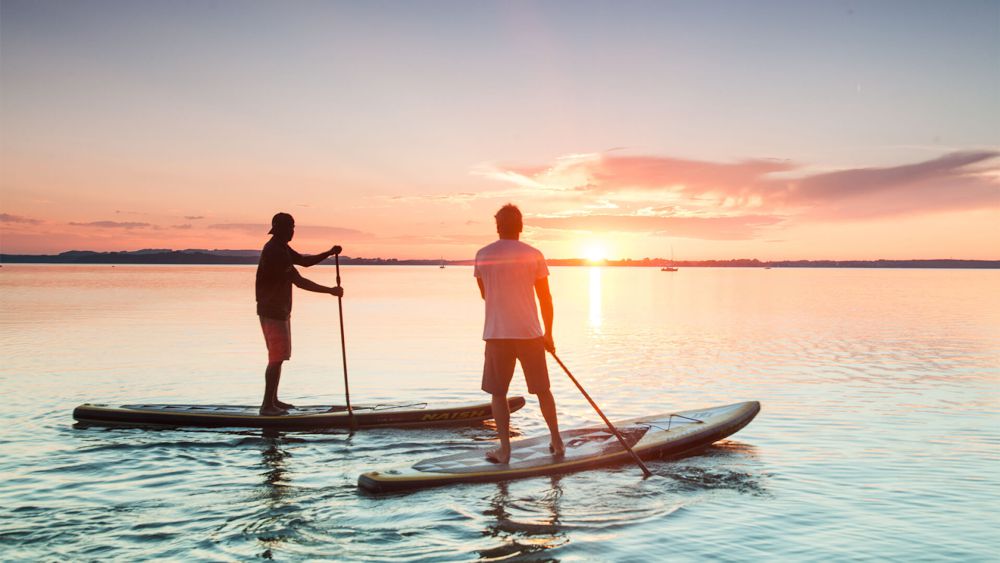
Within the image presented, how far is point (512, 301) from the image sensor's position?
25.0 feet

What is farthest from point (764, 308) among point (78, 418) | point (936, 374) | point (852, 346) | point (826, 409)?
point (78, 418)

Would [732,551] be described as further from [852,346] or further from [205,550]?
[852,346]

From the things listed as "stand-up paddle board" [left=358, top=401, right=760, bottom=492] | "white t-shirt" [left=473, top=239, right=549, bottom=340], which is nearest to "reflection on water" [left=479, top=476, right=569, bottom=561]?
"stand-up paddle board" [left=358, top=401, right=760, bottom=492]

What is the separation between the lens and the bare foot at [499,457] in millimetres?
8203

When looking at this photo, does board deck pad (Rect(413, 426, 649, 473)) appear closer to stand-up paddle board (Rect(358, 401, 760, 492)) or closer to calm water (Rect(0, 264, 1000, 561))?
stand-up paddle board (Rect(358, 401, 760, 492))

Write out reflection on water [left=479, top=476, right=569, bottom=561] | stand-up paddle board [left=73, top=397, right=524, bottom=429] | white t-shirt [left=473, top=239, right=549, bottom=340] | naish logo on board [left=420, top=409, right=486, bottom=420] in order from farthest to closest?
naish logo on board [left=420, top=409, right=486, bottom=420] → stand-up paddle board [left=73, top=397, right=524, bottom=429] → white t-shirt [left=473, top=239, right=549, bottom=340] → reflection on water [left=479, top=476, right=569, bottom=561]

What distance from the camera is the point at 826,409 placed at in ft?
45.1

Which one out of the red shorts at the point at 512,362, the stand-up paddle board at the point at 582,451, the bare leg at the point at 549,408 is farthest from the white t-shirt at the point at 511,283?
the stand-up paddle board at the point at 582,451

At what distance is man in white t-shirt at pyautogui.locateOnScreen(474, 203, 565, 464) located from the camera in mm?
7605

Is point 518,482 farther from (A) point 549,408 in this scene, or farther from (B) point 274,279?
Result: (B) point 274,279

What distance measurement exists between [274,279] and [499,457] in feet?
15.0

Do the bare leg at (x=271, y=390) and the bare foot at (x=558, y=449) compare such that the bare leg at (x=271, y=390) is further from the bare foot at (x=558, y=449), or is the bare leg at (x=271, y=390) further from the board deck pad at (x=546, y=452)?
the bare foot at (x=558, y=449)

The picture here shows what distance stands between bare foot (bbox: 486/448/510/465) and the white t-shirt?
1516 mm

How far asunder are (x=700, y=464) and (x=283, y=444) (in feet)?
19.2
